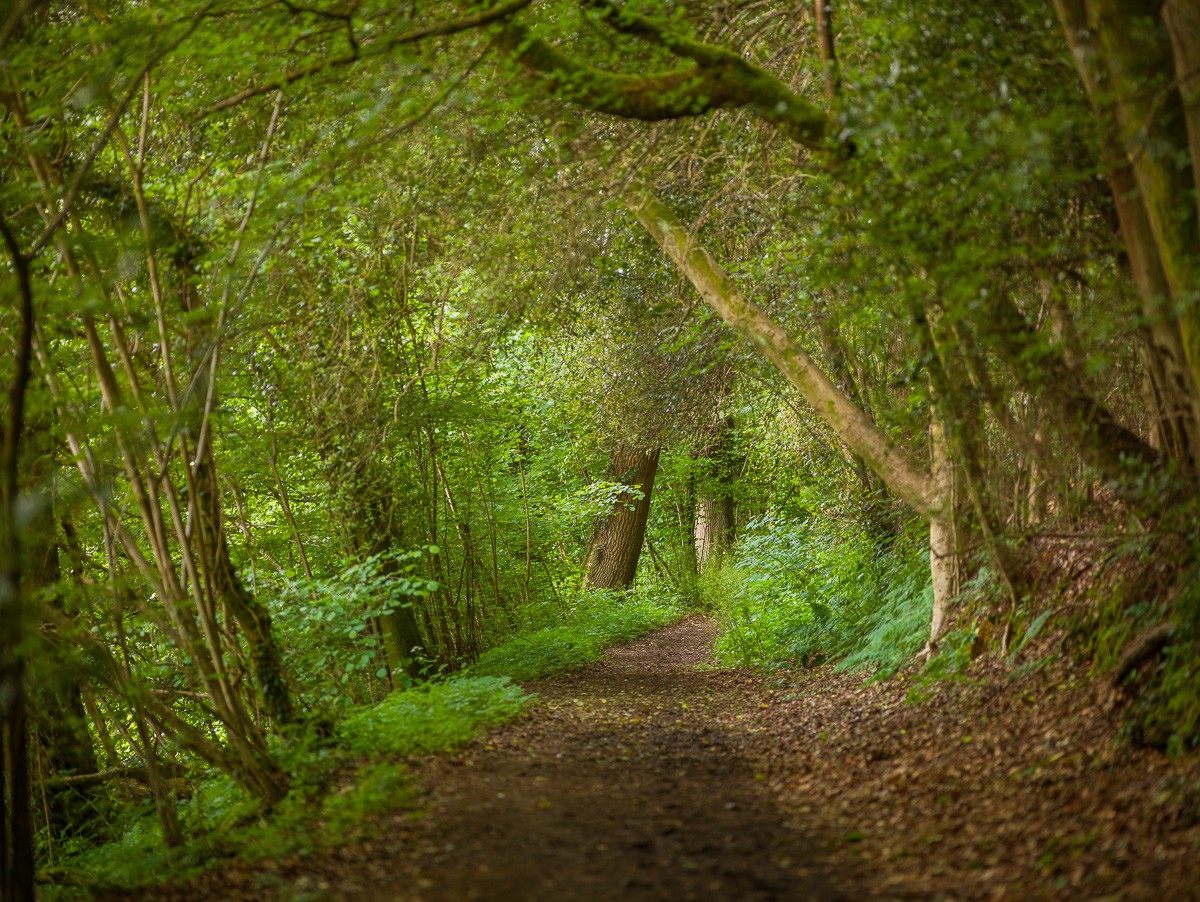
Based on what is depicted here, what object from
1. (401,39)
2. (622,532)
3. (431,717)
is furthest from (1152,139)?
(622,532)

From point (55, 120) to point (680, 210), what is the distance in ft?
19.1

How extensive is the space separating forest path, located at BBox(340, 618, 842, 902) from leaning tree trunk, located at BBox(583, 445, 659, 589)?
31.7ft

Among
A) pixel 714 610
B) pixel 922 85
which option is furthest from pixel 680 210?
pixel 714 610

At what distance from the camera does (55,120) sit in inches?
250

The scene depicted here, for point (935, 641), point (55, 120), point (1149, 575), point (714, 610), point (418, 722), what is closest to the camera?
point (1149, 575)

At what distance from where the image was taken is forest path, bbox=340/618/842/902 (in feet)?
14.5

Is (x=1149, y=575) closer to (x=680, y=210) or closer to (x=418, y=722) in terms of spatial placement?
(x=418, y=722)

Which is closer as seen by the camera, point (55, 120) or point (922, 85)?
point (922, 85)

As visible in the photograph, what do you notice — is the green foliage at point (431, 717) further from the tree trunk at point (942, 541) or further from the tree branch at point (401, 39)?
the tree branch at point (401, 39)

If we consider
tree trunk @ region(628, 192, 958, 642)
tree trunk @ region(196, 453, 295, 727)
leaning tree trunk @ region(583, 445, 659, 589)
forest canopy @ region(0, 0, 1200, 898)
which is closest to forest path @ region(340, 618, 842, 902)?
forest canopy @ region(0, 0, 1200, 898)

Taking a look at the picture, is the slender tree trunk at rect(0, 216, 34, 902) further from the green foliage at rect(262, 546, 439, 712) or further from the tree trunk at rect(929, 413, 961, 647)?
the tree trunk at rect(929, 413, 961, 647)

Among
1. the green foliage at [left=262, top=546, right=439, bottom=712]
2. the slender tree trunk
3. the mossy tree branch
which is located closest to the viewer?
the slender tree trunk

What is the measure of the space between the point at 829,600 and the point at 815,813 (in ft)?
19.4

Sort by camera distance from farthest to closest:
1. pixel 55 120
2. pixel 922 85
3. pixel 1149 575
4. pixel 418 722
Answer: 1. pixel 418 722
2. pixel 55 120
3. pixel 1149 575
4. pixel 922 85
